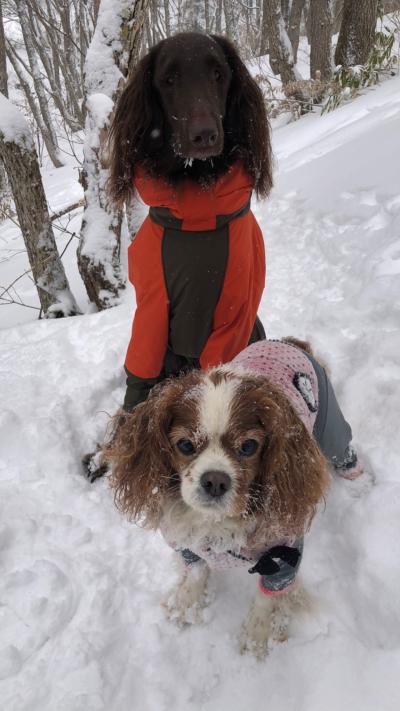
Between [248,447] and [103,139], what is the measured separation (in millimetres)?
3027

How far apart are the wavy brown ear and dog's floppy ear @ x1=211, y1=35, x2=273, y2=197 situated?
3.81ft

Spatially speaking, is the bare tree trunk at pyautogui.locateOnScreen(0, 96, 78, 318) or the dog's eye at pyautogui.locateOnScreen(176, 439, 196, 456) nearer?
the dog's eye at pyautogui.locateOnScreen(176, 439, 196, 456)

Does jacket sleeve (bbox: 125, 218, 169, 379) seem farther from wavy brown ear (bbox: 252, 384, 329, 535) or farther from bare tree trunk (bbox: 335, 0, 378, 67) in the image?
bare tree trunk (bbox: 335, 0, 378, 67)

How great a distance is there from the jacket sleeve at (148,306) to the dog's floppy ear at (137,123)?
0.30 meters

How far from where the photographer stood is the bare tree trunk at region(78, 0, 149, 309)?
3518mm

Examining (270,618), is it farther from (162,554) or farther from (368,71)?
(368,71)

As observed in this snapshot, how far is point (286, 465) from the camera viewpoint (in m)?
1.62

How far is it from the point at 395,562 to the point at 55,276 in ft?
11.3

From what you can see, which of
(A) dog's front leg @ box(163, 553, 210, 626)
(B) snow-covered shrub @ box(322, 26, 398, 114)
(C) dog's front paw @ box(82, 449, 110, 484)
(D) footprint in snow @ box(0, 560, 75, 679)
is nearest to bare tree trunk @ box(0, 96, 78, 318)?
(C) dog's front paw @ box(82, 449, 110, 484)

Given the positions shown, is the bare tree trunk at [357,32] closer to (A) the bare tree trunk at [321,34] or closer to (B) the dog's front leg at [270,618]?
(A) the bare tree trunk at [321,34]

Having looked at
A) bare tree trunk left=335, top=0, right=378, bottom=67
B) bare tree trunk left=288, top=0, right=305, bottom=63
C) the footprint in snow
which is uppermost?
bare tree trunk left=288, top=0, right=305, bottom=63

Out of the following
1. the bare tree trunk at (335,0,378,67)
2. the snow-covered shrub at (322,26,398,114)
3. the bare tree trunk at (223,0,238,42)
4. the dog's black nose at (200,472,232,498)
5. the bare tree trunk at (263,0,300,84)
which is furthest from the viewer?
the bare tree trunk at (223,0,238,42)

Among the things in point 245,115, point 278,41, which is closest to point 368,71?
point 278,41

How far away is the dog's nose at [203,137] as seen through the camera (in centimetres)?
185
